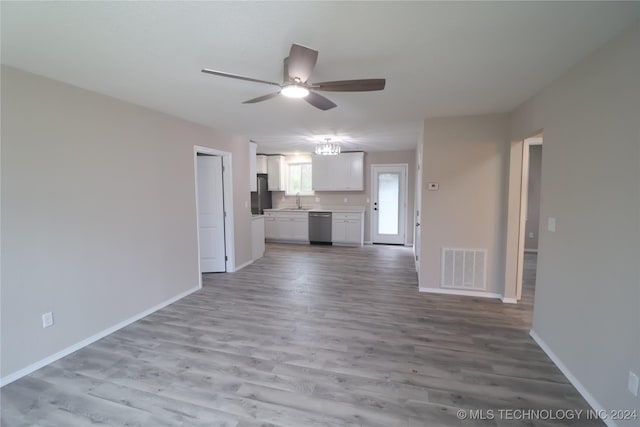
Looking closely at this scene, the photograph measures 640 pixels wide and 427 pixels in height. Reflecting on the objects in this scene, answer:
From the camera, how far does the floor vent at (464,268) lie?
12.0ft

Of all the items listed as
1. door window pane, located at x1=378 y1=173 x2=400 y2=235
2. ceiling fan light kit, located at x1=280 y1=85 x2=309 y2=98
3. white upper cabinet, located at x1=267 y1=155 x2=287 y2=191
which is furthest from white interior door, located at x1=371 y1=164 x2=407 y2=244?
ceiling fan light kit, located at x1=280 y1=85 x2=309 y2=98

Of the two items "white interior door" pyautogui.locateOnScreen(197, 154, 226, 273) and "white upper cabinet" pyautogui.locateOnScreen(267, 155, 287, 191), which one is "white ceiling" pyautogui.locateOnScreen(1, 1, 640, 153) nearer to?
"white interior door" pyautogui.locateOnScreen(197, 154, 226, 273)

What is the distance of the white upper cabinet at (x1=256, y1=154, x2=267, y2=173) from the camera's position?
7.19 m

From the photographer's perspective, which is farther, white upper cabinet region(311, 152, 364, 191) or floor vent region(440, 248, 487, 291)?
white upper cabinet region(311, 152, 364, 191)

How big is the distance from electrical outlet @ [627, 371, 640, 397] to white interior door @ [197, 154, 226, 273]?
4.69 metres

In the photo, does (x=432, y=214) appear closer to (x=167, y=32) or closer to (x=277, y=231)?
(x=167, y=32)

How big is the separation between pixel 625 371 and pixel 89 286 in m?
4.09

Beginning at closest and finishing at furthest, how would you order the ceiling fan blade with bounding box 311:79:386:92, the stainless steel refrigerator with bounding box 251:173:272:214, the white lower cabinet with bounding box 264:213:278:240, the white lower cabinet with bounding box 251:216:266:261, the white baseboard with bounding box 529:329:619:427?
the white baseboard with bounding box 529:329:619:427 → the ceiling fan blade with bounding box 311:79:386:92 → the white lower cabinet with bounding box 251:216:266:261 → the stainless steel refrigerator with bounding box 251:173:272:214 → the white lower cabinet with bounding box 264:213:278:240

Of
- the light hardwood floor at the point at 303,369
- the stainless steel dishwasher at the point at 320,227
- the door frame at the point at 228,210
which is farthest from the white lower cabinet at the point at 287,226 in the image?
the light hardwood floor at the point at 303,369

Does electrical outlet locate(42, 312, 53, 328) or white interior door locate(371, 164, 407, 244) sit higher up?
white interior door locate(371, 164, 407, 244)

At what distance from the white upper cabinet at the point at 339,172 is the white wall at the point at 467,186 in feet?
10.7

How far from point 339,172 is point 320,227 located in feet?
4.95

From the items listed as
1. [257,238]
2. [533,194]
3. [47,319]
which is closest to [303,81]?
[47,319]

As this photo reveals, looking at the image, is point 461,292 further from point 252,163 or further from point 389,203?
point 252,163
